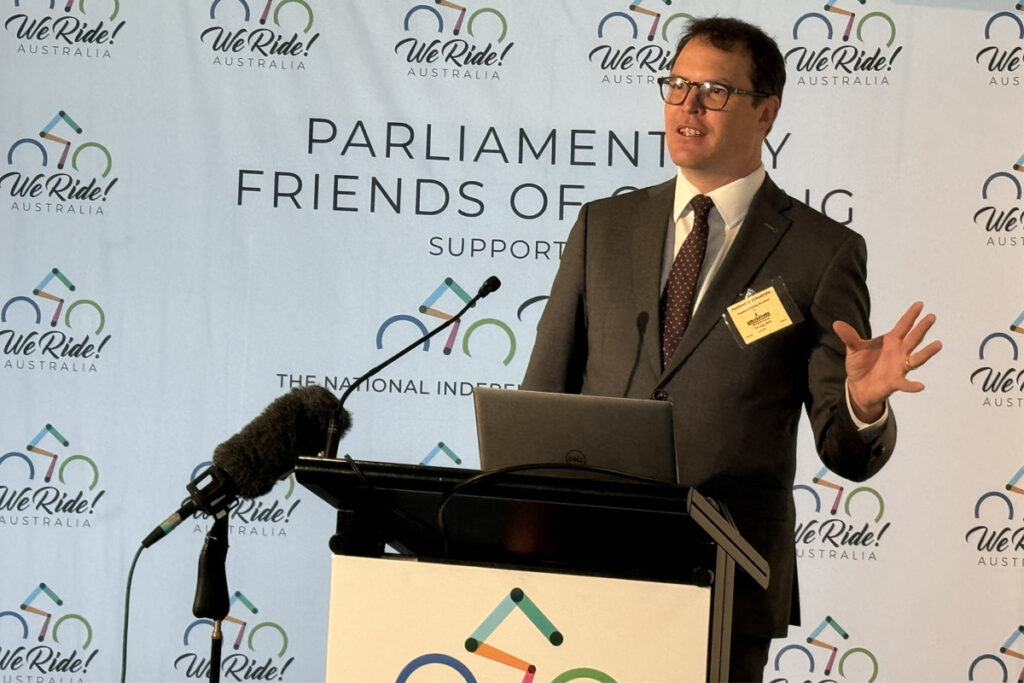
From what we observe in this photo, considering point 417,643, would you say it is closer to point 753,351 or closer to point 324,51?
point 753,351

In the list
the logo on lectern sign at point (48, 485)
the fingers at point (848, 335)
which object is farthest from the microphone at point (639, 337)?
the logo on lectern sign at point (48, 485)

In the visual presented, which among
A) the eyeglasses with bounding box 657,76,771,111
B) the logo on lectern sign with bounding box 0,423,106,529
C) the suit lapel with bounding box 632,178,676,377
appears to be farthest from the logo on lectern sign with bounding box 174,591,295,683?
the eyeglasses with bounding box 657,76,771,111

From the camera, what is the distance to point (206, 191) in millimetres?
4316

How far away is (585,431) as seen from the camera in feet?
6.38

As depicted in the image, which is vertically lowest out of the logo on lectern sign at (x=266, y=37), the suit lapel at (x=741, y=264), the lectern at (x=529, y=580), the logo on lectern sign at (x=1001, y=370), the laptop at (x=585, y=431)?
the lectern at (x=529, y=580)

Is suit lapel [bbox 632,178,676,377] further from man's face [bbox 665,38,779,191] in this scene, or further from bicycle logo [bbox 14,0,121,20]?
bicycle logo [bbox 14,0,121,20]

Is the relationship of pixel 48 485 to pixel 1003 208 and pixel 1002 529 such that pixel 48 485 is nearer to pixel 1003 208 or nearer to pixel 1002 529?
pixel 1002 529

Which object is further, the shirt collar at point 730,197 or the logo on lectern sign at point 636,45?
the logo on lectern sign at point 636,45

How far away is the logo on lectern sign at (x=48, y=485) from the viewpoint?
4254mm

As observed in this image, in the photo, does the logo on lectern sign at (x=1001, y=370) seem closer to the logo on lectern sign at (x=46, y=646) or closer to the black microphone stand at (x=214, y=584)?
the black microphone stand at (x=214, y=584)

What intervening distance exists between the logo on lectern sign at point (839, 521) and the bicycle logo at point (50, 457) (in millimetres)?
2510

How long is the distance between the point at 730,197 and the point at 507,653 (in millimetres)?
1359

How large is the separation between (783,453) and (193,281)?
8.31 ft

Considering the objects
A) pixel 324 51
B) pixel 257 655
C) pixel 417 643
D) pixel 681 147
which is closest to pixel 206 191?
pixel 324 51
